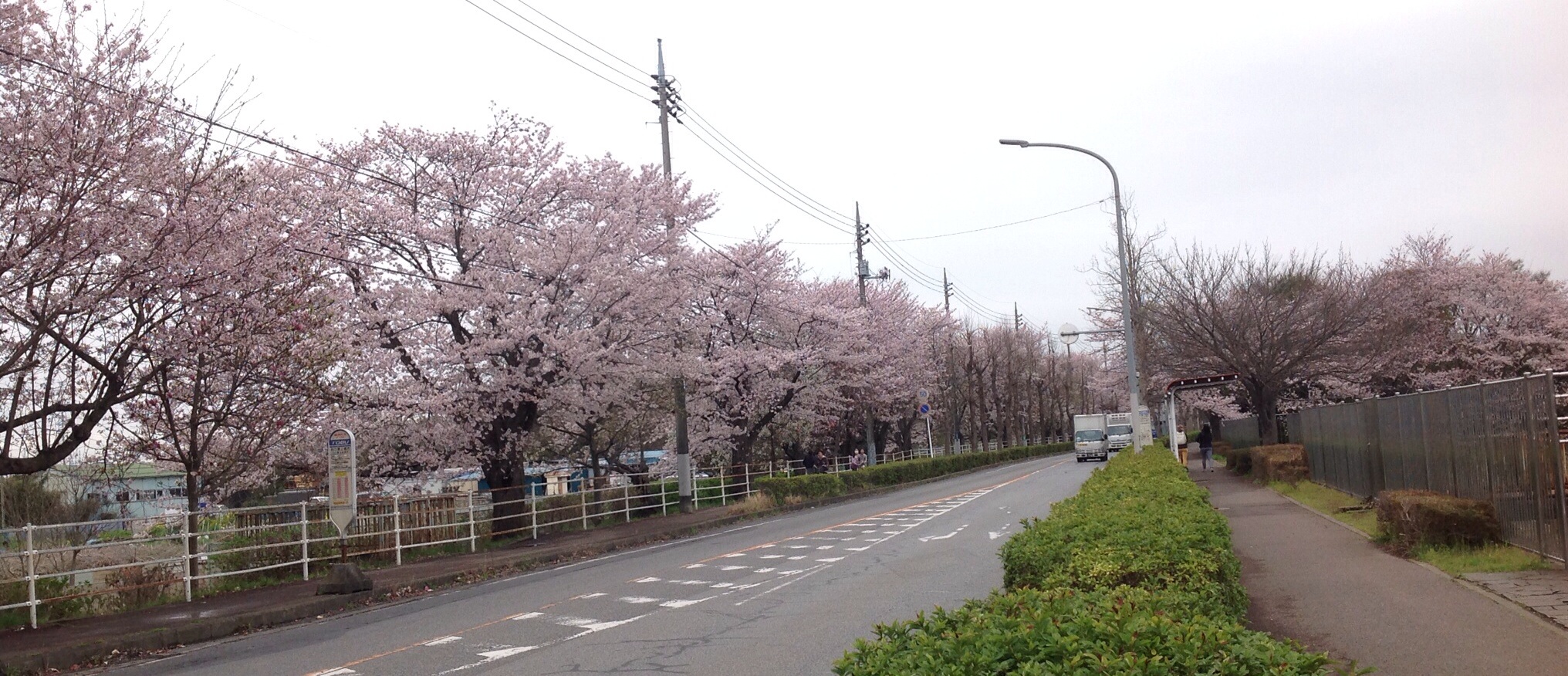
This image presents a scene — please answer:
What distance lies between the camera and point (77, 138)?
11.7 meters

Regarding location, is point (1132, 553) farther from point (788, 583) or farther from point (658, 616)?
point (788, 583)

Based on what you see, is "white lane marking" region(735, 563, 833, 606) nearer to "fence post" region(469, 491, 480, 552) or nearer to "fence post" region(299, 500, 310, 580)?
"fence post" region(299, 500, 310, 580)

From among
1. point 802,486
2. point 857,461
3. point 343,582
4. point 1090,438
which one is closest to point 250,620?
point 343,582

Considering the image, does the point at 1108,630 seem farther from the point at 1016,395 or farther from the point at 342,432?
the point at 1016,395

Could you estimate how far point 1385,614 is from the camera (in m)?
9.18

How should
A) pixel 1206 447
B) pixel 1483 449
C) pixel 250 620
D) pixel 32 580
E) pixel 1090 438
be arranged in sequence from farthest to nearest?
pixel 1090 438 → pixel 1206 447 → pixel 250 620 → pixel 1483 449 → pixel 32 580

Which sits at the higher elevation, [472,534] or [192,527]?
[192,527]

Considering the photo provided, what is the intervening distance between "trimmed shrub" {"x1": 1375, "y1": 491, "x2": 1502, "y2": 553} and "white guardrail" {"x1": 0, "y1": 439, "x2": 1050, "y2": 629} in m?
14.7

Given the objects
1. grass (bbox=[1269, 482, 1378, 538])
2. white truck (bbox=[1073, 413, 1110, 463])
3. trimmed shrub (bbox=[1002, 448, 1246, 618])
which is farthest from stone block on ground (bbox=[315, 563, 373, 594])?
white truck (bbox=[1073, 413, 1110, 463])

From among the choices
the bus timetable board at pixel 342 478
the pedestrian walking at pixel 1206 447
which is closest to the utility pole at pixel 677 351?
the bus timetable board at pixel 342 478

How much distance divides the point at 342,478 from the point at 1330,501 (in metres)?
17.4

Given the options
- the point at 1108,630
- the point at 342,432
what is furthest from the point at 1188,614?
the point at 342,432

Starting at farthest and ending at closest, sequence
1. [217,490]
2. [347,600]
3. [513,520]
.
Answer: [513,520] → [217,490] → [347,600]

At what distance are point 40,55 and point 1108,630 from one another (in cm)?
1312
